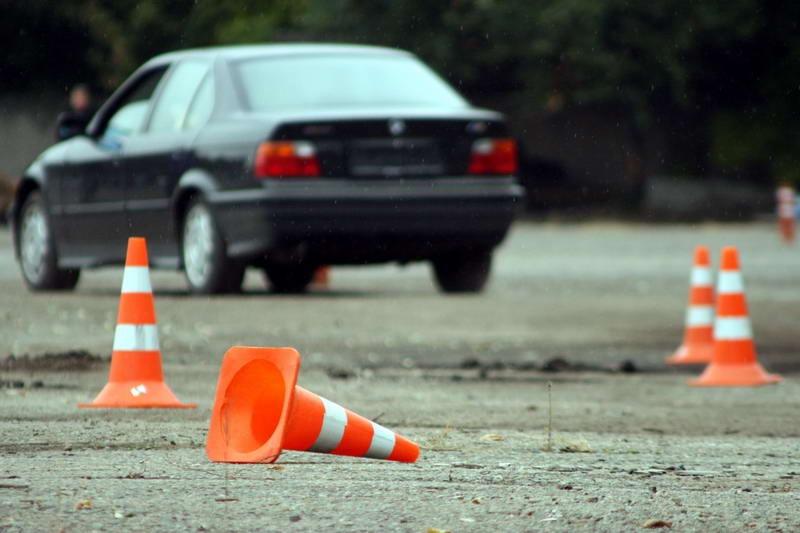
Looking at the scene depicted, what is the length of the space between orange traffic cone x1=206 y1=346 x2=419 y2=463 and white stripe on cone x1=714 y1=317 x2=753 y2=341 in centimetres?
386

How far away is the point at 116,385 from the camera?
7.19 m

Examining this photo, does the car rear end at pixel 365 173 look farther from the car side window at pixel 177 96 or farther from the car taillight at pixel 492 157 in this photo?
the car side window at pixel 177 96

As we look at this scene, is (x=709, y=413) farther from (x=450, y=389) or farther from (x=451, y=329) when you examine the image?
(x=451, y=329)

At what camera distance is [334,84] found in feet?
41.0

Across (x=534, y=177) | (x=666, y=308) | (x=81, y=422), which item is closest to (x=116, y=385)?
(x=81, y=422)

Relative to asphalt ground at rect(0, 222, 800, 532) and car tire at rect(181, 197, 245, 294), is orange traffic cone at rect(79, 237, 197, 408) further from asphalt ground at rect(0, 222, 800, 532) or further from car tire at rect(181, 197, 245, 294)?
car tire at rect(181, 197, 245, 294)

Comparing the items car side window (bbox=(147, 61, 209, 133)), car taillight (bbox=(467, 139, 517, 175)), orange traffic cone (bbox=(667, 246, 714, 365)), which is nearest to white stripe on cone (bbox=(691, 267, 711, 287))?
orange traffic cone (bbox=(667, 246, 714, 365))

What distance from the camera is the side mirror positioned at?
43.6 ft

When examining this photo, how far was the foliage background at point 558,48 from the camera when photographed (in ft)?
121

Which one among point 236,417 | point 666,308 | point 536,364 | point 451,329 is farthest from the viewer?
point 666,308

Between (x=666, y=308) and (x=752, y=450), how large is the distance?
6783mm

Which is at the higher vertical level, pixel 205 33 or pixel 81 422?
pixel 205 33

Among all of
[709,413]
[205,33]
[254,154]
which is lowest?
[709,413]

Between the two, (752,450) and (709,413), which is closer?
(752,450)
